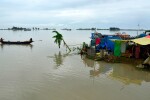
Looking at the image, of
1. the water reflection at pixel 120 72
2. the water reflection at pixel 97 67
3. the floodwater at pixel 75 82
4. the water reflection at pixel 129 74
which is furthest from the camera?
the water reflection at pixel 97 67

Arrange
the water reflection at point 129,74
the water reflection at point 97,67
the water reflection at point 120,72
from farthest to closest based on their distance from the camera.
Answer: the water reflection at point 97,67 < the water reflection at point 120,72 < the water reflection at point 129,74

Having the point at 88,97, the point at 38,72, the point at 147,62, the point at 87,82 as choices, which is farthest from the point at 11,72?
the point at 147,62

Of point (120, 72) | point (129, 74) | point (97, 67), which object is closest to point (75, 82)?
point (129, 74)

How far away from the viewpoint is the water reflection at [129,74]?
12625 mm

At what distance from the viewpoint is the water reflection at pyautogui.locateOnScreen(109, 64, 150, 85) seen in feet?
41.4

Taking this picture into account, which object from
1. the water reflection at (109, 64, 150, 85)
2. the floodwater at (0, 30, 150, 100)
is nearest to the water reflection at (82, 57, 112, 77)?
the floodwater at (0, 30, 150, 100)

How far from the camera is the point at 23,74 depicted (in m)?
13.6

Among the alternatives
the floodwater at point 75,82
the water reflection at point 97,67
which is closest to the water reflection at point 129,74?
the floodwater at point 75,82

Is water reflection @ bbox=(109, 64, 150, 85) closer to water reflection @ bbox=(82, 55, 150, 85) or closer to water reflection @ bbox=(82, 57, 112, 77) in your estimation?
water reflection @ bbox=(82, 55, 150, 85)

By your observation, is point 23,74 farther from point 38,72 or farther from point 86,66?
point 86,66

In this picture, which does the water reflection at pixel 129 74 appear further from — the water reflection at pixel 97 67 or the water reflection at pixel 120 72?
the water reflection at pixel 97 67

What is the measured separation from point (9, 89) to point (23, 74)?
10.4ft

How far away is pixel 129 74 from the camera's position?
1394 cm

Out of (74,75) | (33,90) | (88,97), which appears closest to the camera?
(88,97)
